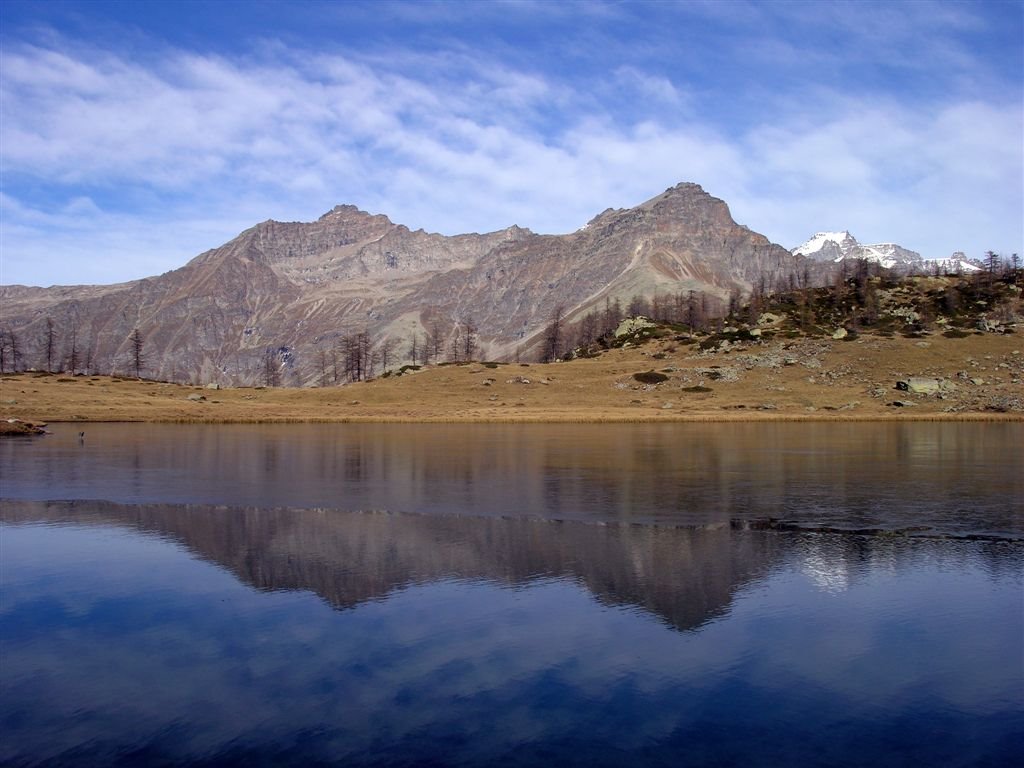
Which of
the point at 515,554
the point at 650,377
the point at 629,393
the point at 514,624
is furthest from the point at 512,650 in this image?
the point at 650,377

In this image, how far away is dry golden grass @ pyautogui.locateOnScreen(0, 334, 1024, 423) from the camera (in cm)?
10031

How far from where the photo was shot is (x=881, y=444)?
62406 mm

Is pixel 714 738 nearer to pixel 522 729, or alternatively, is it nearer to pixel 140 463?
pixel 522 729

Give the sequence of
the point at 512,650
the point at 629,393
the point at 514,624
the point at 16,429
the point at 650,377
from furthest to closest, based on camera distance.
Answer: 1. the point at 650,377
2. the point at 629,393
3. the point at 16,429
4. the point at 514,624
5. the point at 512,650

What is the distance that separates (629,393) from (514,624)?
A: 4174 inches

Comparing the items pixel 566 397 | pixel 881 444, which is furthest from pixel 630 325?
pixel 881 444

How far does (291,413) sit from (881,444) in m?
73.6

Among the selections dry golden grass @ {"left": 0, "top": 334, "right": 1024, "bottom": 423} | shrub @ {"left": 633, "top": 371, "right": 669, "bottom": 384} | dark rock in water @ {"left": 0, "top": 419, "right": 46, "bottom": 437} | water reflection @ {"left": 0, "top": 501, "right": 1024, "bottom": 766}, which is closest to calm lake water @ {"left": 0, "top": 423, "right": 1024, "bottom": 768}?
water reflection @ {"left": 0, "top": 501, "right": 1024, "bottom": 766}

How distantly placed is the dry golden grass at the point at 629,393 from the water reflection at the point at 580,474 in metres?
25.3

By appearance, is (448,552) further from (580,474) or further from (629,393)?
(629,393)

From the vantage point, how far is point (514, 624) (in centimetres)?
1767

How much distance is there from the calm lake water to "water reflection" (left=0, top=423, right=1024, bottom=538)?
1.41ft

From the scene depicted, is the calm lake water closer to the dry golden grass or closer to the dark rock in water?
the dark rock in water

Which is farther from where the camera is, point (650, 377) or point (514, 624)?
point (650, 377)
